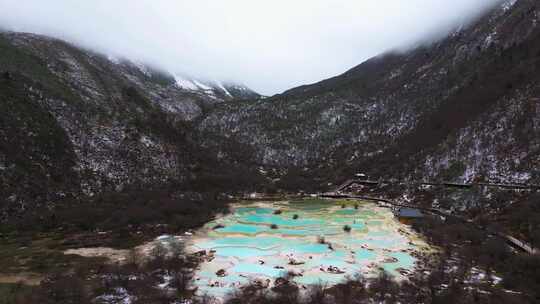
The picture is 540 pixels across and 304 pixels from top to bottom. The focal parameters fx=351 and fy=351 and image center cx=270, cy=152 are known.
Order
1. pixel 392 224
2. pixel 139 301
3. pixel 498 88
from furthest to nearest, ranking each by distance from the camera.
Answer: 1. pixel 498 88
2. pixel 392 224
3. pixel 139 301

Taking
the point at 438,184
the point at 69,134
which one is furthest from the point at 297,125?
the point at 69,134

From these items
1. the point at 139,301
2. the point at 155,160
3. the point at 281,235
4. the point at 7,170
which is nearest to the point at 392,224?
the point at 281,235

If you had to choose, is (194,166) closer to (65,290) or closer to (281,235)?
(281,235)

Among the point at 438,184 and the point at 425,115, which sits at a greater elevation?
the point at 425,115

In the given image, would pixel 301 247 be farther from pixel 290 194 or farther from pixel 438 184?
pixel 290 194

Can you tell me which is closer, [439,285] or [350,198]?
[439,285]

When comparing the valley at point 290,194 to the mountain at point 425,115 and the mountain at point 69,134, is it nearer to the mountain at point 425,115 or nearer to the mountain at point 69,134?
the mountain at point 69,134
